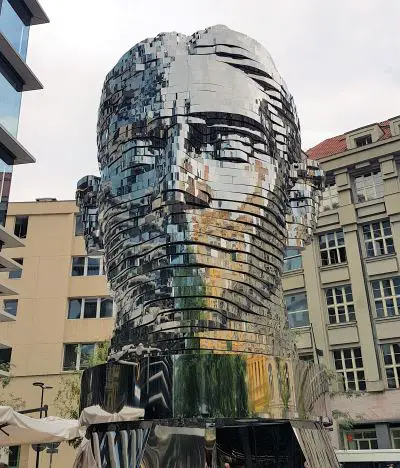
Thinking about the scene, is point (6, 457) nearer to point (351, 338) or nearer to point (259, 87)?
point (351, 338)

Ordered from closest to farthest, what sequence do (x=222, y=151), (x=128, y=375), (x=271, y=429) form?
1. (x=128, y=375)
2. (x=271, y=429)
3. (x=222, y=151)

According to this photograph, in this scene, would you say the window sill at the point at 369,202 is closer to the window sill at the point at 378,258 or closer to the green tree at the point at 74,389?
the window sill at the point at 378,258

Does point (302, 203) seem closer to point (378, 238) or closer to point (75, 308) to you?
point (378, 238)

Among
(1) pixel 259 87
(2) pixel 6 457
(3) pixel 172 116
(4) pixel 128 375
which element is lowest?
(2) pixel 6 457

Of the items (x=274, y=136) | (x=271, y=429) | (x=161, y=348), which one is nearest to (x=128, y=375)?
(x=161, y=348)

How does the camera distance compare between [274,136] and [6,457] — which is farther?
[6,457]

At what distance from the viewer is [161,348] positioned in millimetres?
4184

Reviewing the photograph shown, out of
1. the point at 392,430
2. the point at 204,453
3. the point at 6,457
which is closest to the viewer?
the point at 204,453

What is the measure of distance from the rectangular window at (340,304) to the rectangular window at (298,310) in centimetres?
120

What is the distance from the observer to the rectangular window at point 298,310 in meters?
27.8

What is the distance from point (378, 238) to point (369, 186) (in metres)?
3.00

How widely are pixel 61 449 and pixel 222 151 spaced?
24.6 metres

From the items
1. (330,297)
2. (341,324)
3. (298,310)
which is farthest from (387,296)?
(298,310)

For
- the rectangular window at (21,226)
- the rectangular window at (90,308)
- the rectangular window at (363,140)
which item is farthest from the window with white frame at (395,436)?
the rectangular window at (21,226)
